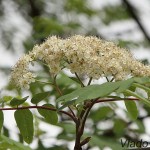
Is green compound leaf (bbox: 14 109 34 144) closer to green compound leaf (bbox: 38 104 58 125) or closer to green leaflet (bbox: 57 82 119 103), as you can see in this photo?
green compound leaf (bbox: 38 104 58 125)

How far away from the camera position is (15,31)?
6.09 metres

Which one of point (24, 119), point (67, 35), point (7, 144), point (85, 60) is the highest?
point (67, 35)

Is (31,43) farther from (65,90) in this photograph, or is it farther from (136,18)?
(65,90)

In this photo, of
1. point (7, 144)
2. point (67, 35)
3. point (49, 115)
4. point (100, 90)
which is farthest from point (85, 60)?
point (67, 35)

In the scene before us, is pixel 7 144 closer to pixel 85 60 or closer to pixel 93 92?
pixel 85 60

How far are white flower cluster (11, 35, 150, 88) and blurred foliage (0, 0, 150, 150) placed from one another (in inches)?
9.5

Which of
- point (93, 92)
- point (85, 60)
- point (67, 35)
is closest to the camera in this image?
point (93, 92)

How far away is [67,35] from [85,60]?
2.83 m

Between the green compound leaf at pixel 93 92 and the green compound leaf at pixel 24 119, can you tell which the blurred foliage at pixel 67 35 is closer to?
the green compound leaf at pixel 24 119

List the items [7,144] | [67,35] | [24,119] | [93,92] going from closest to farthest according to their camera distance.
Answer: [93,92], [24,119], [7,144], [67,35]

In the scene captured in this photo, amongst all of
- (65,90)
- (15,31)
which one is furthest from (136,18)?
(65,90)

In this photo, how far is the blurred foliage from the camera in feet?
11.9

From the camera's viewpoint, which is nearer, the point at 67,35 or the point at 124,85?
the point at 124,85

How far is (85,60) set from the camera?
2.11 m
